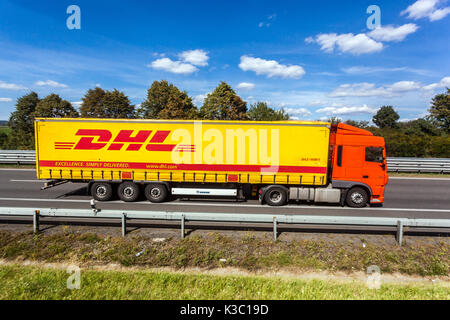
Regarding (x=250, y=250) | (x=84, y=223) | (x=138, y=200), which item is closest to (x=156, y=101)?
(x=138, y=200)

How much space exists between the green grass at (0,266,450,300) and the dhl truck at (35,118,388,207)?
572 centimetres

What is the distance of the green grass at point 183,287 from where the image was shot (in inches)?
172

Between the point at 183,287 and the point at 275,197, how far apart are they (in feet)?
22.7

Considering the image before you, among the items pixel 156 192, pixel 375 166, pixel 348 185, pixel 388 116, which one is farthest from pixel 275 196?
pixel 388 116

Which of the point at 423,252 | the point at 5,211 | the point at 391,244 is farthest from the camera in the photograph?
the point at 5,211

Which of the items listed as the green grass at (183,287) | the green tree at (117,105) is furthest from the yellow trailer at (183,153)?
the green tree at (117,105)

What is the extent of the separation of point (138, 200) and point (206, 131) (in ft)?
15.3

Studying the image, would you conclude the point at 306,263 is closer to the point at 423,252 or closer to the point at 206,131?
the point at 423,252

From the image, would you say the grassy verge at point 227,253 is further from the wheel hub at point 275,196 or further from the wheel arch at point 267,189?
the wheel hub at point 275,196

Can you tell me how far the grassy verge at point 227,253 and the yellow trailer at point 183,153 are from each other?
3907mm

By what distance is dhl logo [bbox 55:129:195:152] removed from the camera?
10.5 meters

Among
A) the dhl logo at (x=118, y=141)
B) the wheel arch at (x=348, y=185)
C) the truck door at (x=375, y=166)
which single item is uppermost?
the dhl logo at (x=118, y=141)

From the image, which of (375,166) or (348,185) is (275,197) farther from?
(375,166)

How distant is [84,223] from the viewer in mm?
7895
